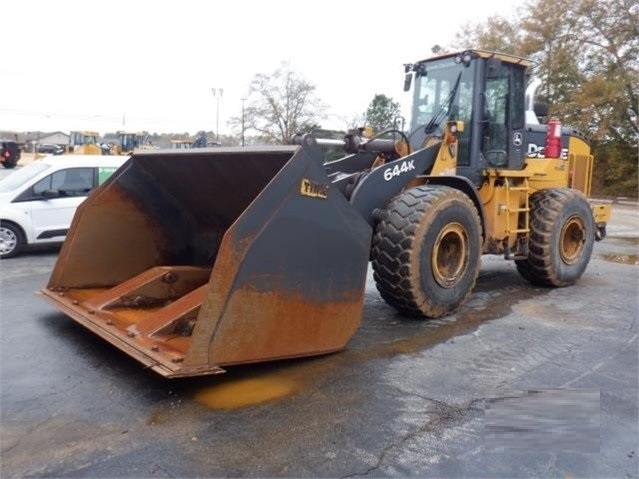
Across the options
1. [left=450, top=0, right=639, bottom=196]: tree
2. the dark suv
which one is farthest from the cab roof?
the dark suv

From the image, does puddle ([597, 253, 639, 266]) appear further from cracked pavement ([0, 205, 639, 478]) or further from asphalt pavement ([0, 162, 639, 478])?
asphalt pavement ([0, 162, 639, 478])

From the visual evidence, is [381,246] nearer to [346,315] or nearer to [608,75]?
[346,315]

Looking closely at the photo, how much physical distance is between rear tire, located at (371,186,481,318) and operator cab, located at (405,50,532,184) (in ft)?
4.16

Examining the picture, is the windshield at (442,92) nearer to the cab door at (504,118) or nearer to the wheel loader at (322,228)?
the wheel loader at (322,228)

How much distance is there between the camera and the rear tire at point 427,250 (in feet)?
16.9

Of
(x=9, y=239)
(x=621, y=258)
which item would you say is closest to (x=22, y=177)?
(x=9, y=239)

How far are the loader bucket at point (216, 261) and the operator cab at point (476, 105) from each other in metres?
2.68

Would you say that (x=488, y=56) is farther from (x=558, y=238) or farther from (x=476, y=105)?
(x=558, y=238)

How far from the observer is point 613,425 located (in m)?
3.70

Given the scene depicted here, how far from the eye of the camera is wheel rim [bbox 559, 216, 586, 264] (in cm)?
752

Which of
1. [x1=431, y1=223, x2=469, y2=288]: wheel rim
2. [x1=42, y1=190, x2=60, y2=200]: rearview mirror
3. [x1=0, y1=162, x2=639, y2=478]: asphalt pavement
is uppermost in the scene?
[x1=42, y1=190, x2=60, y2=200]: rearview mirror

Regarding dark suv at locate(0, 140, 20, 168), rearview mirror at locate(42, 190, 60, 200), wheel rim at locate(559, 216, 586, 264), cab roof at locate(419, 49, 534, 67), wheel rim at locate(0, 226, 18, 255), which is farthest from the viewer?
dark suv at locate(0, 140, 20, 168)

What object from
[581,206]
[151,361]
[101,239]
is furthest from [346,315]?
[581,206]

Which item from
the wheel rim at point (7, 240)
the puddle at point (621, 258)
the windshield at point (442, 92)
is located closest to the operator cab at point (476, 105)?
the windshield at point (442, 92)
